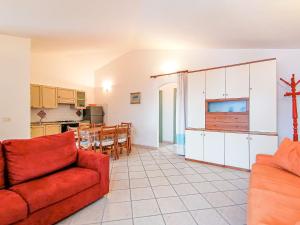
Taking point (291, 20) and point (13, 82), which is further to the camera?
point (13, 82)

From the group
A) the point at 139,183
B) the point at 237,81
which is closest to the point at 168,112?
the point at 237,81

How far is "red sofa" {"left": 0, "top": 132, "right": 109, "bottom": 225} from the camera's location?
65.5 inches

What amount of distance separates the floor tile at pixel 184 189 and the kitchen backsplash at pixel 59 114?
15.6ft

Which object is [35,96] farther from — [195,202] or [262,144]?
[262,144]

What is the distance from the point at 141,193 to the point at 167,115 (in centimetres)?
424

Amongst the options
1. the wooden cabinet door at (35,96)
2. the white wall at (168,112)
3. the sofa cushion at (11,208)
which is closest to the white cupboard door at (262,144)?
the white wall at (168,112)

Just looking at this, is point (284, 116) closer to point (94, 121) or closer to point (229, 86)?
point (229, 86)

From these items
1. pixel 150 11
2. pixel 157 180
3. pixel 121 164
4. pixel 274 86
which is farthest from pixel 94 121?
pixel 274 86

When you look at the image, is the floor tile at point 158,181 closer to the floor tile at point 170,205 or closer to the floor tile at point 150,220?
the floor tile at point 170,205

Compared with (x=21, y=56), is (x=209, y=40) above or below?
above

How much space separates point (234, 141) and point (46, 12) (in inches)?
164

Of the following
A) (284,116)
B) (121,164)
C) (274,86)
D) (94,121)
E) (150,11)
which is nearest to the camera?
(150,11)

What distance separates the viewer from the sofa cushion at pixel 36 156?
1951 millimetres

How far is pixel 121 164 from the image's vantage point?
4059 millimetres
